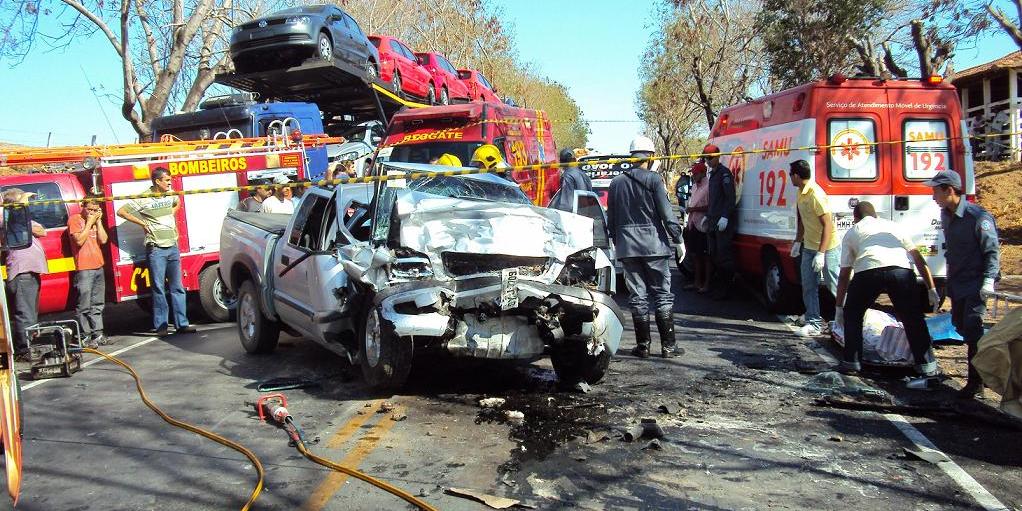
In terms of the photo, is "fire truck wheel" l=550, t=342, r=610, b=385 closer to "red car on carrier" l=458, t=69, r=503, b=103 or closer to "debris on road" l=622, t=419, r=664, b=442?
"debris on road" l=622, t=419, r=664, b=442

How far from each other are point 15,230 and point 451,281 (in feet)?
17.3

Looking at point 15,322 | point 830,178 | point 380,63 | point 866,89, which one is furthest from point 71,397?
point 380,63

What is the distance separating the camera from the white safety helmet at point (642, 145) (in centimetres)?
800

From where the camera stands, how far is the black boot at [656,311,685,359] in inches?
305

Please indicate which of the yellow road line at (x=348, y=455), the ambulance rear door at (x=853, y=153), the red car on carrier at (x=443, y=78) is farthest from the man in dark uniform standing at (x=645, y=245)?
the red car on carrier at (x=443, y=78)

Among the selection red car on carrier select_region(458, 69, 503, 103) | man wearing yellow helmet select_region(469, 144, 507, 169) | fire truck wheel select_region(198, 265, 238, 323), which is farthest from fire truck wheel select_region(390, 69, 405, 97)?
fire truck wheel select_region(198, 265, 238, 323)

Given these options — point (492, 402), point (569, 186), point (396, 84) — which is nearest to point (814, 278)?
point (569, 186)

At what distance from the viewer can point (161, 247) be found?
32.4ft

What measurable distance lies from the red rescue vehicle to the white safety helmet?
389 centimetres

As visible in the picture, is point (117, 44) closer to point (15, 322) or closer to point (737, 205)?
point (15, 322)

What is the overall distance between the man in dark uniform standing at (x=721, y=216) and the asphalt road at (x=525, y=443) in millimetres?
3230

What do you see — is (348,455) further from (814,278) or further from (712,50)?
(712,50)

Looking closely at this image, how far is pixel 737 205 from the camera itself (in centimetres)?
1099

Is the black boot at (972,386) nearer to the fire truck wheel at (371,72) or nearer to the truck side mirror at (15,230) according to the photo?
the truck side mirror at (15,230)
